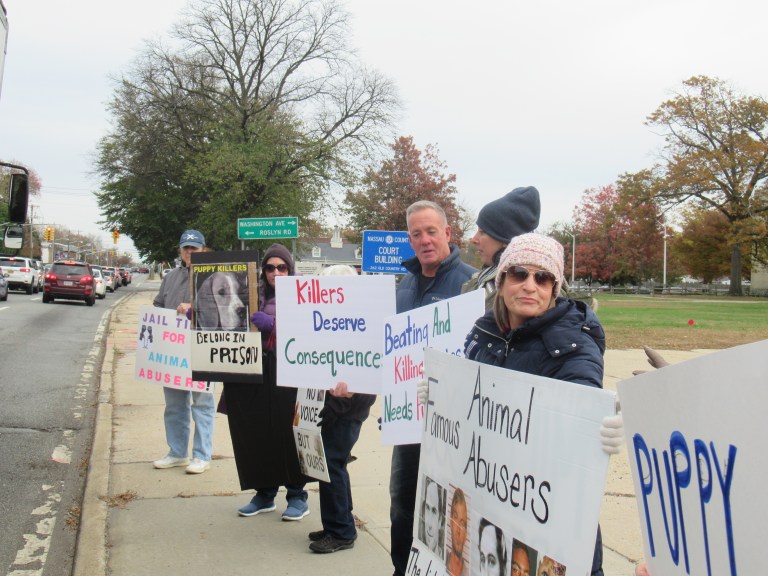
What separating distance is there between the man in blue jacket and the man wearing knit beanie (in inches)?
16.3

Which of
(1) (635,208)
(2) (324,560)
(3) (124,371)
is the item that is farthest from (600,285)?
(2) (324,560)

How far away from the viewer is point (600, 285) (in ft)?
298

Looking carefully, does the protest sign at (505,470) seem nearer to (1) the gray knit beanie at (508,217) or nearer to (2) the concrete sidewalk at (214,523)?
(1) the gray knit beanie at (508,217)

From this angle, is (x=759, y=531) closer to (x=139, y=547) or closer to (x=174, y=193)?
(x=139, y=547)

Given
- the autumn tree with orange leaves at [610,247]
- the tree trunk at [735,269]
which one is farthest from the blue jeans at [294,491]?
the autumn tree with orange leaves at [610,247]

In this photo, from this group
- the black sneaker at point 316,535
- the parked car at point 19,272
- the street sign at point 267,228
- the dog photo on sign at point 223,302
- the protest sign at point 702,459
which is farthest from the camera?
the parked car at point 19,272

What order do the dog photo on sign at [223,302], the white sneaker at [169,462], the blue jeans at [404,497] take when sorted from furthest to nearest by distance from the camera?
the white sneaker at [169,462] < the dog photo on sign at [223,302] < the blue jeans at [404,497]

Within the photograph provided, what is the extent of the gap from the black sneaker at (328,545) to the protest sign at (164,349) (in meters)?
2.00

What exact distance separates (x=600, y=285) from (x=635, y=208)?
35133mm

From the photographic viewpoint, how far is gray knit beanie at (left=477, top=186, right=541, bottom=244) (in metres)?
3.42

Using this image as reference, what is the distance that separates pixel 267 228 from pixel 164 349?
11392mm

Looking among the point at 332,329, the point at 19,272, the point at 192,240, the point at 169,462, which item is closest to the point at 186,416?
the point at 169,462

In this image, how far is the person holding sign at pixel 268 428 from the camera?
16.6ft

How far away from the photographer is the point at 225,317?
17.3ft
